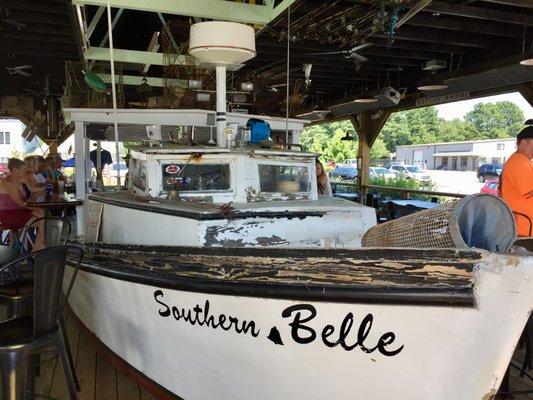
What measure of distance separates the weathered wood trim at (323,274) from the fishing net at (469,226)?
19 centimetres

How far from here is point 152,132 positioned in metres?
4.13

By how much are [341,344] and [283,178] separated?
1875mm

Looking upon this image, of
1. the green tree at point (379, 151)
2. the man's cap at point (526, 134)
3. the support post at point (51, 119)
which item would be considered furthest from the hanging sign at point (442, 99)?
the green tree at point (379, 151)

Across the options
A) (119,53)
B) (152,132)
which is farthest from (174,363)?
(119,53)

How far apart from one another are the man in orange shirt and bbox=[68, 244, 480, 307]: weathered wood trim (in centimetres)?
228

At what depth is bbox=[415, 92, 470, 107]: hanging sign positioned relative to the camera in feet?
31.0

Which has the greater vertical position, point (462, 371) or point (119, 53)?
point (119, 53)

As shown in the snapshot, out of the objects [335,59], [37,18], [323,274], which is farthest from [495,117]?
[323,274]

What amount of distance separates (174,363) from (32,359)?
963mm

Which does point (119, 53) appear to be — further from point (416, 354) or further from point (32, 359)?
point (416, 354)

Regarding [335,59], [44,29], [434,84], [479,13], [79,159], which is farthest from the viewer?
[335,59]

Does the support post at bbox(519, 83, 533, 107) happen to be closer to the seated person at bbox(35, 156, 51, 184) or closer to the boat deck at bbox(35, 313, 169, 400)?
the boat deck at bbox(35, 313, 169, 400)

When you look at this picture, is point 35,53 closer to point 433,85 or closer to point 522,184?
point 433,85

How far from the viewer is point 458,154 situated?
38625mm
